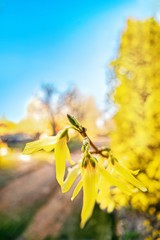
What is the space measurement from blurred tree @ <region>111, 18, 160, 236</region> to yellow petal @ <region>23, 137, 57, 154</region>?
5.07 feet

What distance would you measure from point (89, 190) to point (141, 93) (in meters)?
2.35

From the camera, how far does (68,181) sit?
0.62 m

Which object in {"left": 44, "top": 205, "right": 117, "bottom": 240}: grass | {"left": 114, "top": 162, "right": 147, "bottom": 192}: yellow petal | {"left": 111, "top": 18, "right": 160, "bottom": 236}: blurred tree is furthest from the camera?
{"left": 44, "top": 205, "right": 117, "bottom": 240}: grass

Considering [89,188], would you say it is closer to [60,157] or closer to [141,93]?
[60,157]

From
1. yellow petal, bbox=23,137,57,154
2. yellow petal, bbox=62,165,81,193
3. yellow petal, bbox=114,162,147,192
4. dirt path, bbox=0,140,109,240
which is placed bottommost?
dirt path, bbox=0,140,109,240

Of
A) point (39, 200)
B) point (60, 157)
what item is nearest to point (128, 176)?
point (60, 157)

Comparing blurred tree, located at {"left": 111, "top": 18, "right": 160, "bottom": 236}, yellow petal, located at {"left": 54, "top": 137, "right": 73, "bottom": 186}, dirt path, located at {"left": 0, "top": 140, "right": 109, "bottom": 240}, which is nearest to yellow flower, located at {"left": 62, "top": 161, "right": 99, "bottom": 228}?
yellow petal, located at {"left": 54, "top": 137, "right": 73, "bottom": 186}

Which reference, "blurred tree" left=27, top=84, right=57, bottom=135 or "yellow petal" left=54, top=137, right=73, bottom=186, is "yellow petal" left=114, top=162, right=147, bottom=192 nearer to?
"yellow petal" left=54, top=137, right=73, bottom=186

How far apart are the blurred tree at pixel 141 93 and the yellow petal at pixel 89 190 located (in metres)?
1.55

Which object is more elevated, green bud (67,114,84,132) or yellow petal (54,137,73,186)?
green bud (67,114,84,132)

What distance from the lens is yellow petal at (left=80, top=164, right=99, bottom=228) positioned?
0.42 meters

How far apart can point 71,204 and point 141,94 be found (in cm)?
379

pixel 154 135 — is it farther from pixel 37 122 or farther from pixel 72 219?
pixel 37 122

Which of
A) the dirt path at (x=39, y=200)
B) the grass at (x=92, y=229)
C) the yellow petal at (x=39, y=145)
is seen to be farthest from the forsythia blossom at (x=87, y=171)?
the dirt path at (x=39, y=200)
